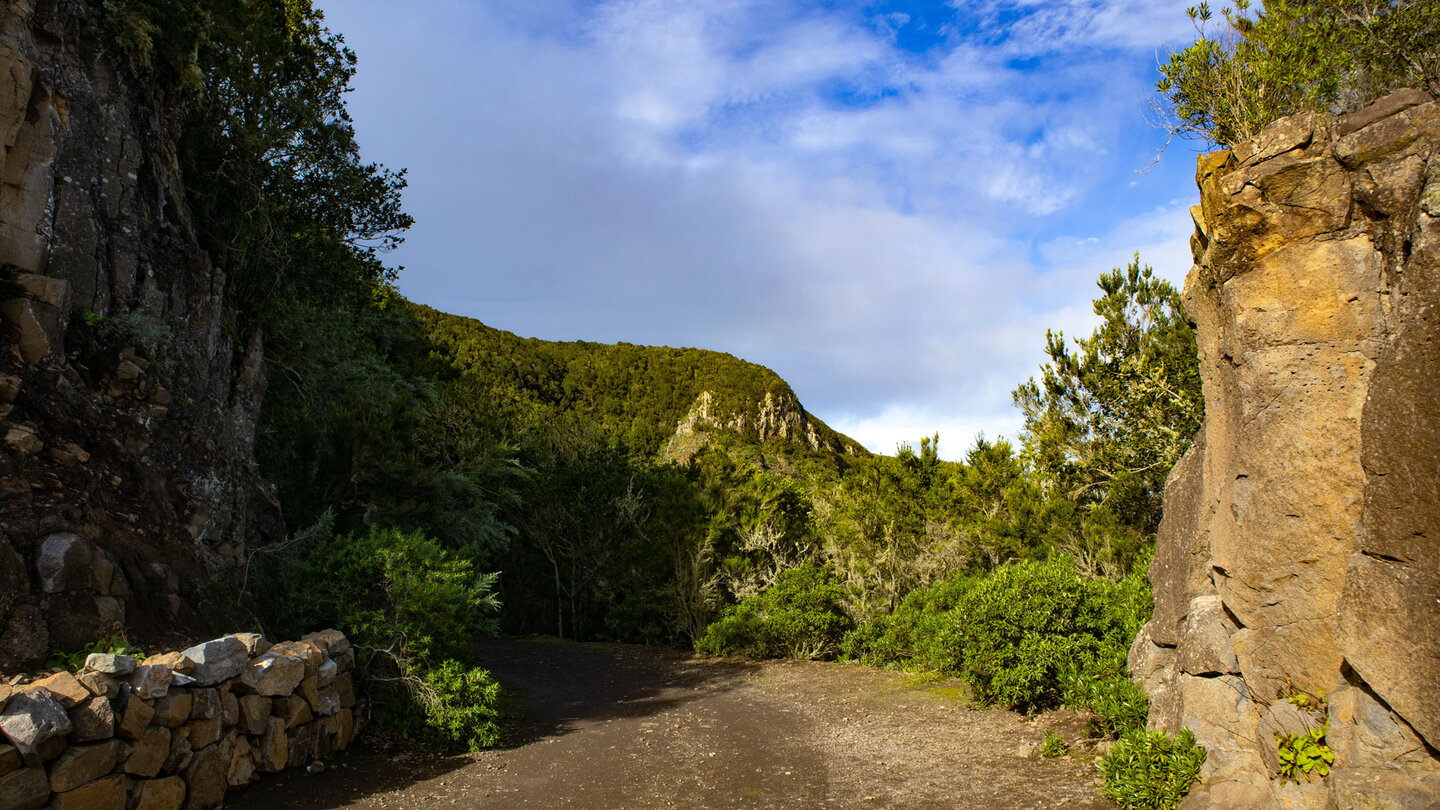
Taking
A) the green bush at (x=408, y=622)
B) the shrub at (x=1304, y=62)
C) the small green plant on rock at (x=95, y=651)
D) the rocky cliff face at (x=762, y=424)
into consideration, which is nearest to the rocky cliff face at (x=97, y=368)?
the small green plant on rock at (x=95, y=651)

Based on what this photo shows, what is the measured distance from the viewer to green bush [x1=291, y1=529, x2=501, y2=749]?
8383 millimetres

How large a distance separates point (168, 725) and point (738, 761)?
514 cm

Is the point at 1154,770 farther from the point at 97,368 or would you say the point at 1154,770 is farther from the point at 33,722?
the point at 97,368

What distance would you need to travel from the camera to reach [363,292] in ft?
48.6

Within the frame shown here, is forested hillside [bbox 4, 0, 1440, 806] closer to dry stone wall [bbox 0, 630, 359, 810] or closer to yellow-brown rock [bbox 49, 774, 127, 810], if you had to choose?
dry stone wall [bbox 0, 630, 359, 810]

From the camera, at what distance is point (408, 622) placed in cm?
867

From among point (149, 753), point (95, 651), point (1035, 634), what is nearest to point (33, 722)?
point (149, 753)

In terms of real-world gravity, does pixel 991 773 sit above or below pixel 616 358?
below

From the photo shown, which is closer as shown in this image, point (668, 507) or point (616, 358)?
point (668, 507)

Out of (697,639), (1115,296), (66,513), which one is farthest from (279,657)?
(1115,296)

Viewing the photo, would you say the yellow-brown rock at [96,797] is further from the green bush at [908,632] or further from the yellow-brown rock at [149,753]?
the green bush at [908,632]

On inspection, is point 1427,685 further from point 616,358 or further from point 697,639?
point 616,358

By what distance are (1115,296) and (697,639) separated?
10831mm

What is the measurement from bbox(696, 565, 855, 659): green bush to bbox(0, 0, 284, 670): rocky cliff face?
883 cm
